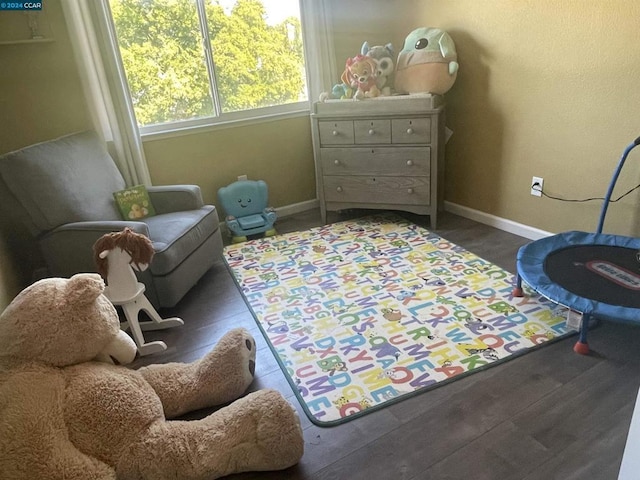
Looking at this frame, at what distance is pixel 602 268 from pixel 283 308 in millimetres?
1535

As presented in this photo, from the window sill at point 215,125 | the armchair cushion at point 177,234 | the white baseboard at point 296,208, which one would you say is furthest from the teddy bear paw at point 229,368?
the white baseboard at point 296,208

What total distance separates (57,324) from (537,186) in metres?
2.71

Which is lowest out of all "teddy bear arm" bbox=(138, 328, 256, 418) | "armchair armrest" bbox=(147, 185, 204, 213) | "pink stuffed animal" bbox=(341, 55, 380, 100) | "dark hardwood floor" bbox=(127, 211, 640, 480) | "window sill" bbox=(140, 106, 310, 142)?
"dark hardwood floor" bbox=(127, 211, 640, 480)

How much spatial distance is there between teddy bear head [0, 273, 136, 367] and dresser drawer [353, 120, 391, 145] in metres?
2.23

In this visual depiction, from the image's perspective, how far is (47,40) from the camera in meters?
2.69

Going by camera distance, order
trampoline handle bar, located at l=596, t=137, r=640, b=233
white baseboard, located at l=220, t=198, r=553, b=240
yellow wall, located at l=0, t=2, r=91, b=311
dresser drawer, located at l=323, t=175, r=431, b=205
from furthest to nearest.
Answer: dresser drawer, located at l=323, t=175, r=431, b=205 < white baseboard, located at l=220, t=198, r=553, b=240 < yellow wall, located at l=0, t=2, r=91, b=311 < trampoline handle bar, located at l=596, t=137, r=640, b=233

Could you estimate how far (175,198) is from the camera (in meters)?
2.83

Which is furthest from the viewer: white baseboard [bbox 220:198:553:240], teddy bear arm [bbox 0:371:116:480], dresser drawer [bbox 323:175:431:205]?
dresser drawer [bbox 323:175:431:205]

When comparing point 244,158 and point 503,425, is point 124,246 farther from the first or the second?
point 244,158

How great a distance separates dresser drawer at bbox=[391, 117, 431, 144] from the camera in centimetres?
301

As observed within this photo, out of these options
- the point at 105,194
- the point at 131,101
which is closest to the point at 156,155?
the point at 131,101

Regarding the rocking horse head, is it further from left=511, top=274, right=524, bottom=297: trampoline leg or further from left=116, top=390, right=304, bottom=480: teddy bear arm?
left=511, top=274, right=524, bottom=297: trampoline leg

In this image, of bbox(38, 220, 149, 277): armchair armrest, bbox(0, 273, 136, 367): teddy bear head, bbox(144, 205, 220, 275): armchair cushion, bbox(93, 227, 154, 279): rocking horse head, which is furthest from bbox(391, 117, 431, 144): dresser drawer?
bbox(0, 273, 136, 367): teddy bear head

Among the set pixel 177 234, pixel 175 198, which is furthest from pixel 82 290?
pixel 175 198
